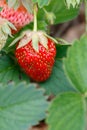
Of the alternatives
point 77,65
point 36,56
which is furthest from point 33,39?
point 77,65

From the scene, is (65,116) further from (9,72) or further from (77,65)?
(9,72)

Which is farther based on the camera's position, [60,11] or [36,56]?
[60,11]

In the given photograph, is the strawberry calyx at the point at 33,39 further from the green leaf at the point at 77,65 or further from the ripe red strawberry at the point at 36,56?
the green leaf at the point at 77,65

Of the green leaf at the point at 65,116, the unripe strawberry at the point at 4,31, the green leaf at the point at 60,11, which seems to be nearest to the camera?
the green leaf at the point at 65,116

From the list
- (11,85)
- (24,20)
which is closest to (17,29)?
(24,20)

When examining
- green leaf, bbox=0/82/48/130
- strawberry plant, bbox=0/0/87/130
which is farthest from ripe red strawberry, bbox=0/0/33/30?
green leaf, bbox=0/82/48/130

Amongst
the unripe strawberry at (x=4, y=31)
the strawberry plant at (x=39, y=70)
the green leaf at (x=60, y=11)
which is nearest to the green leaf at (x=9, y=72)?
the strawberry plant at (x=39, y=70)
